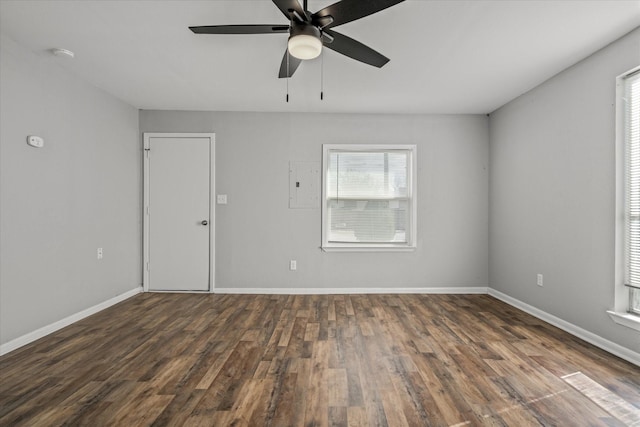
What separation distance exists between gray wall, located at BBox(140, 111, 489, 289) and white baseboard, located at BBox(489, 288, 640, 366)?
776 mm

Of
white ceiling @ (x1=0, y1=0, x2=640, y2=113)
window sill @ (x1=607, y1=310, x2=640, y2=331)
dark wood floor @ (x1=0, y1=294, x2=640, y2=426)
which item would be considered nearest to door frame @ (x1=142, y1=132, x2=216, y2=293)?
white ceiling @ (x1=0, y1=0, x2=640, y2=113)

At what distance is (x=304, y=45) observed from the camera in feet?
6.13

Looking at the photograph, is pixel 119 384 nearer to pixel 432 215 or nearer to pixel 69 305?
pixel 69 305

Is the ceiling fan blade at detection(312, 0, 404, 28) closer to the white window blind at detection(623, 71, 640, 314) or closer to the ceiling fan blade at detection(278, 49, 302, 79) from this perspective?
the ceiling fan blade at detection(278, 49, 302, 79)

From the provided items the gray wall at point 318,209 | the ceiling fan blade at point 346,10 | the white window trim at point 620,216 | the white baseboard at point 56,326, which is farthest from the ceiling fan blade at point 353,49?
the white baseboard at point 56,326

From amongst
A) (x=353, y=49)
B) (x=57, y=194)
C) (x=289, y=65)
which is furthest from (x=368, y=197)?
(x=57, y=194)

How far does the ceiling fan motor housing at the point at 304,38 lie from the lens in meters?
1.83

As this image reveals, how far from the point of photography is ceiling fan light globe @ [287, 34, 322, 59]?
1836 mm

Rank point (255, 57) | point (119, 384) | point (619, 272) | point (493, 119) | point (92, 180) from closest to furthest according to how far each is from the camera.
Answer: point (119, 384) < point (619, 272) < point (255, 57) < point (92, 180) < point (493, 119)

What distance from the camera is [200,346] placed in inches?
109

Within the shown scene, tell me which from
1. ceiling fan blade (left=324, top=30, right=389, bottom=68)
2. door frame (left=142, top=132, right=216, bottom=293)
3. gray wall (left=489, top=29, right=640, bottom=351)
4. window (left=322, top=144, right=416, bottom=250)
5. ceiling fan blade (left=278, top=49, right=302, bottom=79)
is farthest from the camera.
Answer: window (left=322, top=144, right=416, bottom=250)

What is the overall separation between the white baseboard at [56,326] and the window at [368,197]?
9.05 ft

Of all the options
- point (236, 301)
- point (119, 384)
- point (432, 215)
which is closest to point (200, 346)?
point (119, 384)

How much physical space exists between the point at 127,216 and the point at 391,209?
3.52m
